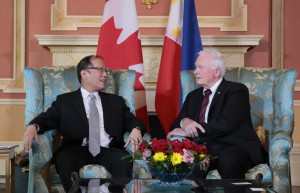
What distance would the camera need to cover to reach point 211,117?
13.2ft

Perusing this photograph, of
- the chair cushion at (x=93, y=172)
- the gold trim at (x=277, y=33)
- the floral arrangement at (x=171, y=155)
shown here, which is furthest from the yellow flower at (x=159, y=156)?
the gold trim at (x=277, y=33)

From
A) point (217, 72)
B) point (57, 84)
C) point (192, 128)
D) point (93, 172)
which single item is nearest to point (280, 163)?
point (192, 128)

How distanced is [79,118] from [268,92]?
1.32 meters

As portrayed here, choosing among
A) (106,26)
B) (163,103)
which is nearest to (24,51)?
(106,26)

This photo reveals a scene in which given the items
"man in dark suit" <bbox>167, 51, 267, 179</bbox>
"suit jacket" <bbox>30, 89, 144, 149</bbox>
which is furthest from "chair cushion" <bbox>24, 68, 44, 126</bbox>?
"man in dark suit" <bbox>167, 51, 267, 179</bbox>

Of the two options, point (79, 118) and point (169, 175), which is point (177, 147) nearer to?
point (169, 175)

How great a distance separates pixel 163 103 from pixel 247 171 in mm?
1601

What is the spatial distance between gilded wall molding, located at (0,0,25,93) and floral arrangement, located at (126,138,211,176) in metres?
2.99

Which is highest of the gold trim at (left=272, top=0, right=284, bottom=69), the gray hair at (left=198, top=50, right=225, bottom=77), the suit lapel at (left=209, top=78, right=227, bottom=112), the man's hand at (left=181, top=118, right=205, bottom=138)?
the gold trim at (left=272, top=0, right=284, bottom=69)

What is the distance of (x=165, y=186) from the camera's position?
10.2 ft

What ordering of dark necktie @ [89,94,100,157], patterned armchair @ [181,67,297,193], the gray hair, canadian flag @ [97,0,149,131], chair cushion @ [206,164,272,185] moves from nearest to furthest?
chair cushion @ [206,164,272,185], dark necktie @ [89,94,100,157], the gray hair, patterned armchair @ [181,67,297,193], canadian flag @ [97,0,149,131]

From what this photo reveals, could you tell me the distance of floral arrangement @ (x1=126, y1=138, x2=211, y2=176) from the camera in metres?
3.03

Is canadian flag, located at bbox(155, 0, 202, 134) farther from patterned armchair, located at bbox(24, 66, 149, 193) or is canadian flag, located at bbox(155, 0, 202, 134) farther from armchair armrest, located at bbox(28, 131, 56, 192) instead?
armchair armrest, located at bbox(28, 131, 56, 192)

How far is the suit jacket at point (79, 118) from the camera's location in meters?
4.03
